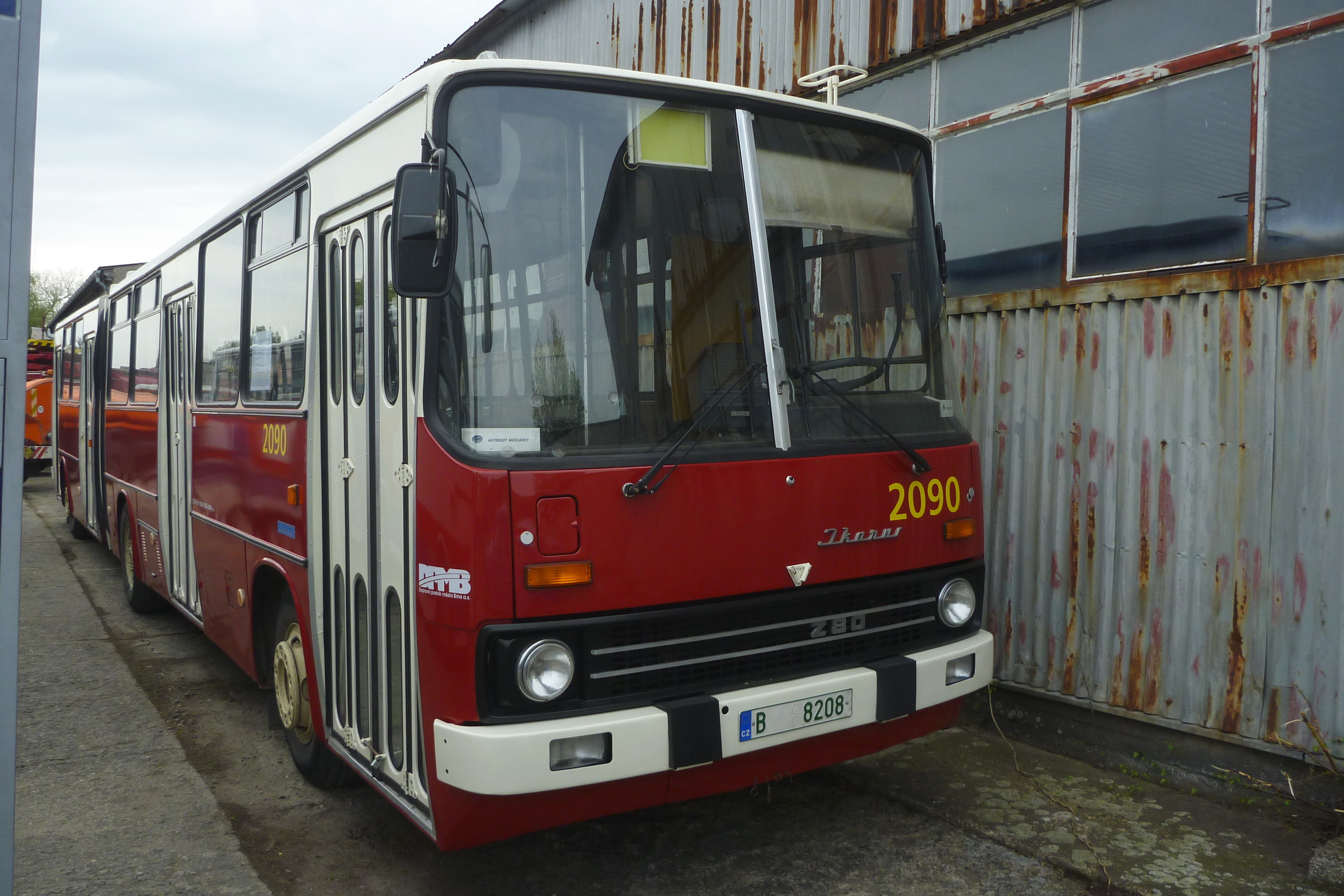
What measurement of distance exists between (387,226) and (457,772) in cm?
186

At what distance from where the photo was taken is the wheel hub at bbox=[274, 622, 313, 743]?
466cm

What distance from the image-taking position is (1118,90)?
527 cm

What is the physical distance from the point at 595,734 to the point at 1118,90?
4.21 meters

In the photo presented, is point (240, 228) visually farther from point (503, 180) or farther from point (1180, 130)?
point (1180, 130)

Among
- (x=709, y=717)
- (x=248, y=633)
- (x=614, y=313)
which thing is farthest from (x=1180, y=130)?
(x=248, y=633)

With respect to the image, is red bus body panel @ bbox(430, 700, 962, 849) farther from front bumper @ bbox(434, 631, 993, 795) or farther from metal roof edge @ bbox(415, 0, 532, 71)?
metal roof edge @ bbox(415, 0, 532, 71)

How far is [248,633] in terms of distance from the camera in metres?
5.21

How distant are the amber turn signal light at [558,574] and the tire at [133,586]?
256 inches

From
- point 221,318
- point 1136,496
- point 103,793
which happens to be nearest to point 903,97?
point 1136,496

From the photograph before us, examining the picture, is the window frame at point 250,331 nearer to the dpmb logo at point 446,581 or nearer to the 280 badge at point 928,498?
the dpmb logo at point 446,581

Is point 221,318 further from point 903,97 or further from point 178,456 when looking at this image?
point 903,97

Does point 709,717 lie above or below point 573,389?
below

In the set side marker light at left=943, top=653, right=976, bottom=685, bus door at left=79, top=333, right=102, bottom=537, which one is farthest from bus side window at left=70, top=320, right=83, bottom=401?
side marker light at left=943, top=653, right=976, bottom=685

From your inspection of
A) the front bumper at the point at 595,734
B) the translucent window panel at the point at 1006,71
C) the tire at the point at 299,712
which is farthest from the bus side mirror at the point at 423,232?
the translucent window panel at the point at 1006,71
